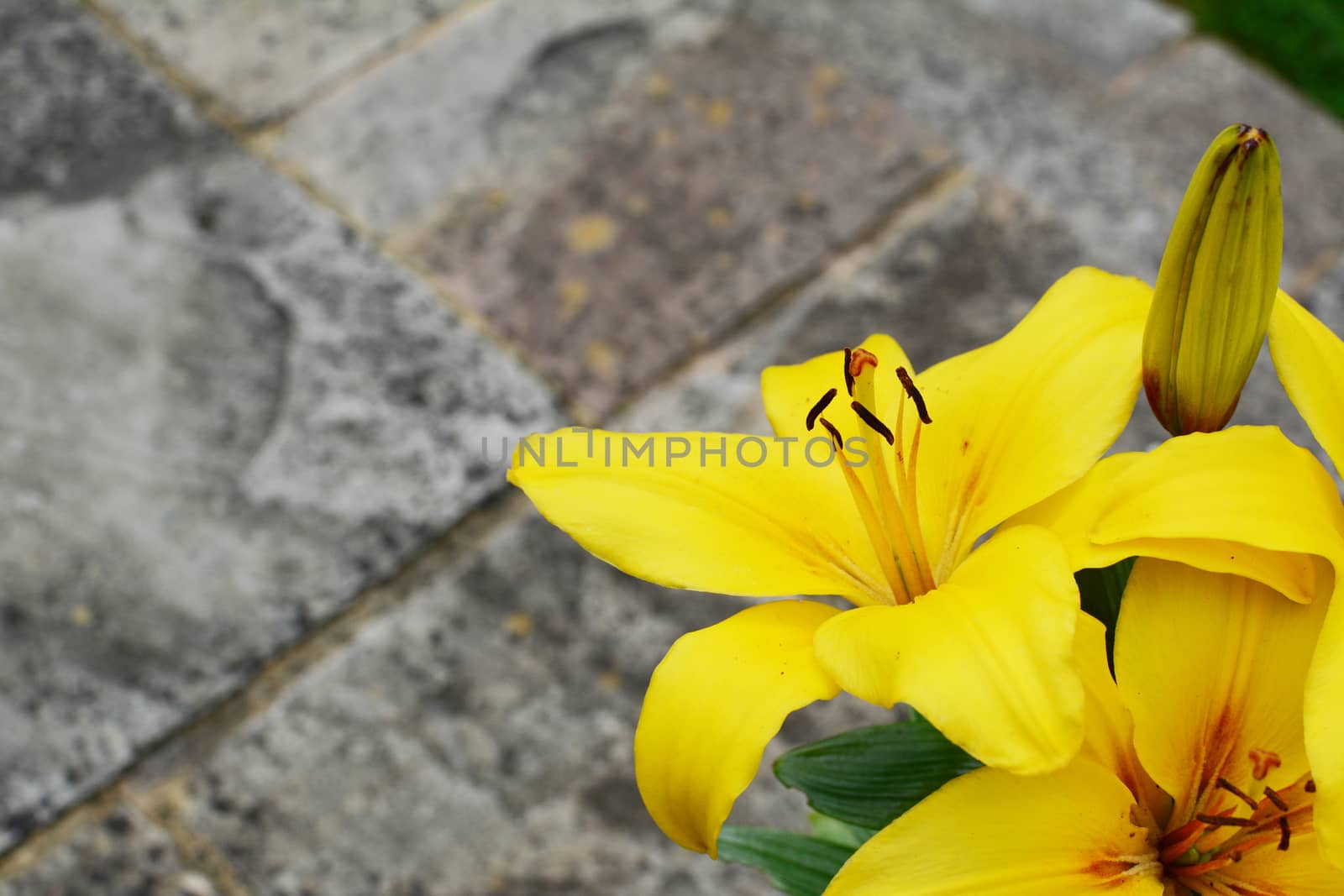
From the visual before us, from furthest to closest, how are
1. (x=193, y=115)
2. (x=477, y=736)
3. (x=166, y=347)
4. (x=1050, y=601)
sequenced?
(x=193, y=115) → (x=166, y=347) → (x=477, y=736) → (x=1050, y=601)

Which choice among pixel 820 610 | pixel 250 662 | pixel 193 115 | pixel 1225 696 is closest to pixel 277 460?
pixel 250 662

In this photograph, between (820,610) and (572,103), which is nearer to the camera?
(820,610)

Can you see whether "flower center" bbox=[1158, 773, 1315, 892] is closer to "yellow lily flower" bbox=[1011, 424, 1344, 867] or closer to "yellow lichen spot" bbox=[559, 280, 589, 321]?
"yellow lily flower" bbox=[1011, 424, 1344, 867]

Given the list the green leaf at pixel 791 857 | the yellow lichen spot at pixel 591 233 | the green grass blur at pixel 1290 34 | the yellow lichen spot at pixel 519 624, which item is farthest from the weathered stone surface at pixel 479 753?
the green grass blur at pixel 1290 34

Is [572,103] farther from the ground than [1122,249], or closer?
farther from the ground

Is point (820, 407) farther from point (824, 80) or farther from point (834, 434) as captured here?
point (824, 80)

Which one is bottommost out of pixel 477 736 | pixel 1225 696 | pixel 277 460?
pixel 477 736

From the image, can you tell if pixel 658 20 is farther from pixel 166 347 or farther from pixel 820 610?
pixel 820 610
